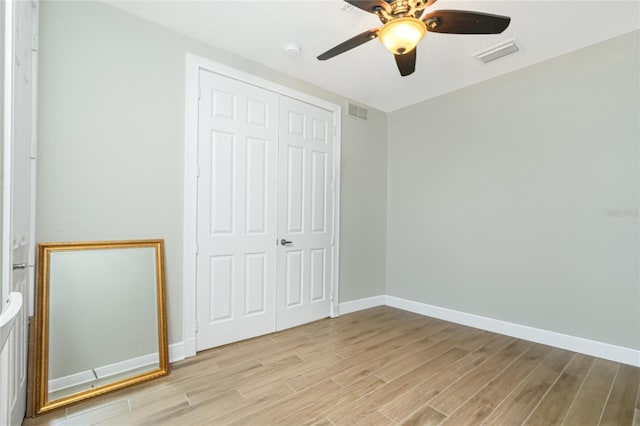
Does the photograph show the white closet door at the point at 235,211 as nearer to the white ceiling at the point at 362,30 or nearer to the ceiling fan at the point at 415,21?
the white ceiling at the point at 362,30

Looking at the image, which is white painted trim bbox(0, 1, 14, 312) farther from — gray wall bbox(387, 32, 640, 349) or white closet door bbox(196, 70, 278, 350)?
gray wall bbox(387, 32, 640, 349)

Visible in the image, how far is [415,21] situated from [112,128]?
7.66 feet

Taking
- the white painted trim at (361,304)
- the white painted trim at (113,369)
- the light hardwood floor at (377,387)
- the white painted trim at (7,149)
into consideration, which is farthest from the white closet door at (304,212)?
the white painted trim at (7,149)

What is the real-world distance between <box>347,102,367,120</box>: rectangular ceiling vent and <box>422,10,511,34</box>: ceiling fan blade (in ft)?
7.17

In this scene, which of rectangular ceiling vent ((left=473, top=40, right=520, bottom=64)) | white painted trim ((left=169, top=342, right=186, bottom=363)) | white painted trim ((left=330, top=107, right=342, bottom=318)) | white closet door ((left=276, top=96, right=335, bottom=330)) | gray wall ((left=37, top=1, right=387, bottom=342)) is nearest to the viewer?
gray wall ((left=37, top=1, right=387, bottom=342))

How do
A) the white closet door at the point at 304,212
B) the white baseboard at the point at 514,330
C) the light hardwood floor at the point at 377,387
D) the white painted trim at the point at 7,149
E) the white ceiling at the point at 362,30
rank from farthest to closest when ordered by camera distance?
the white closet door at the point at 304,212 → the white baseboard at the point at 514,330 → the white ceiling at the point at 362,30 → the light hardwood floor at the point at 377,387 → the white painted trim at the point at 7,149

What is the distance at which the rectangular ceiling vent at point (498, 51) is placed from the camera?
2818 millimetres

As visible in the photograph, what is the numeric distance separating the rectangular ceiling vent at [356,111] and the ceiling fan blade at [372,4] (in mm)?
2282

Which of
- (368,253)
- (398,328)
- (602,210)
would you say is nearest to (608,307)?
(602,210)

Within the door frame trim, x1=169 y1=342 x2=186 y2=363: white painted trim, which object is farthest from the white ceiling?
x1=169 y1=342 x2=186 y2=363: white painted trim

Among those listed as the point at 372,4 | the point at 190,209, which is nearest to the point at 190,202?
the point at 190,209

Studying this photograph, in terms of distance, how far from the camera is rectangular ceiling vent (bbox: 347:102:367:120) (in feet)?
13.3

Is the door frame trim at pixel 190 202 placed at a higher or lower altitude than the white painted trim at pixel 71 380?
higher

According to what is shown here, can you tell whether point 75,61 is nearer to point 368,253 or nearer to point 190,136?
point 190,136
